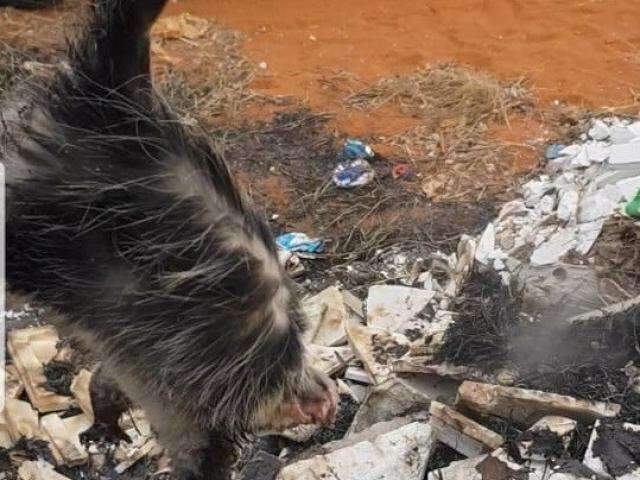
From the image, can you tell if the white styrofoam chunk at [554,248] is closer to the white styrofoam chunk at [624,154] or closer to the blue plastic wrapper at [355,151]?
the white styrofoam chunk at [624,154]

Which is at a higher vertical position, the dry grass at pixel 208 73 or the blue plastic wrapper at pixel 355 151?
the dry grass at pixel 208 73

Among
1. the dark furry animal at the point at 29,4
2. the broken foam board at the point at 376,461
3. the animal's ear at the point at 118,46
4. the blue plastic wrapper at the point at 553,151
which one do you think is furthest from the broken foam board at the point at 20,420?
the blue plastic wrapper at the point at 553,151

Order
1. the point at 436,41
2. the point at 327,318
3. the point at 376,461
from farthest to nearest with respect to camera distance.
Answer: the point at 436,41 → the point at 327,318 → the point at 376,461

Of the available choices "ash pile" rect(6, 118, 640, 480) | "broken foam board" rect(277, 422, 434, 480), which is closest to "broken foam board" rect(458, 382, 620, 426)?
"ash pile" rect(6, 118, 640, 480)

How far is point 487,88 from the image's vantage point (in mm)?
6668

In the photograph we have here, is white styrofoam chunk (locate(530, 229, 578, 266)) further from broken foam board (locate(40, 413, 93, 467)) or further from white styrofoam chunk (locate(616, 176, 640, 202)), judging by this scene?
broken foam board (locate(40, 413, 93, 467))

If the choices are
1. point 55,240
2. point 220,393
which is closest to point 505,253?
point 220,393

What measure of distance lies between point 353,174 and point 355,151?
0.26m

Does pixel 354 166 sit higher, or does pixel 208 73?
pixel 208 73

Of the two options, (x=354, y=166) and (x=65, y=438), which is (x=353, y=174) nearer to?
(x=354, y=166)

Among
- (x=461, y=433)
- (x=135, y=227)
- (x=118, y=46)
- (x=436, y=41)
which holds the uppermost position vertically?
(x=118, y=46)

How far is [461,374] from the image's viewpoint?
3.79m

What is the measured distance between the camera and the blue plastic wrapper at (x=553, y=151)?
5.87 meters

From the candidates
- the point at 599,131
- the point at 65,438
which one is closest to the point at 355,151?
the point at 599,131
